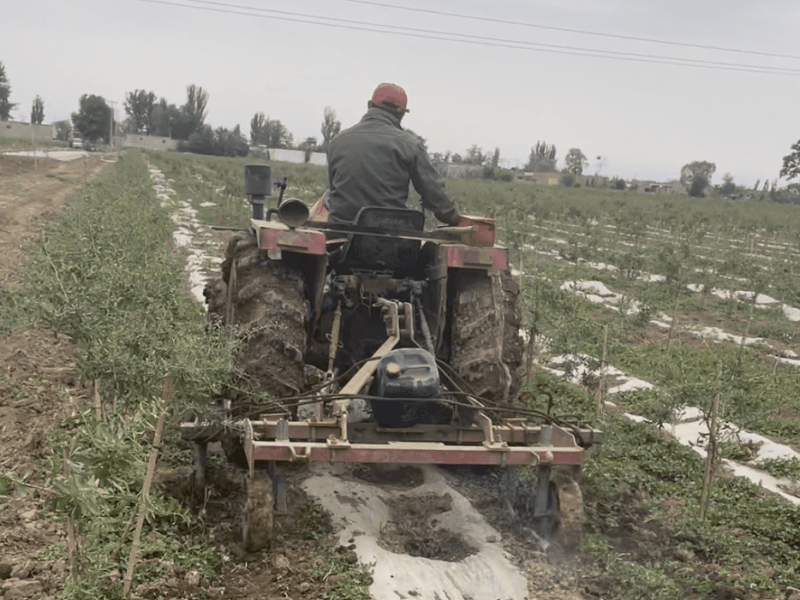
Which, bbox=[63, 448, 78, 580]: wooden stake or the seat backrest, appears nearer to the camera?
bbox=[63, 448, 78, 580]: wooden stake

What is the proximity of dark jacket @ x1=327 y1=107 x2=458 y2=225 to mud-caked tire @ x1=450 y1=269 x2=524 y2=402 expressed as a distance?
0.66 metres

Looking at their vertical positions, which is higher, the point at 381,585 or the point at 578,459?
the point at 578,459

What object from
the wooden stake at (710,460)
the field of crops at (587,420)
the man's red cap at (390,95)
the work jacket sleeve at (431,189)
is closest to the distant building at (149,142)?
the field of crops at (587,420)

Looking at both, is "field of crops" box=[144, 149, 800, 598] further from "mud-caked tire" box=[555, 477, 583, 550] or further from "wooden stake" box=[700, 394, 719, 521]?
"mud-caked tire" box=[555, 477, 583, 550]

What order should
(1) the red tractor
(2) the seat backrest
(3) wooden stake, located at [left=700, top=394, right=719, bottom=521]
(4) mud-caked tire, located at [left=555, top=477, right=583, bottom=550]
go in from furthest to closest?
(2) the seat backrest, (3) wooden stake, located at [left=700, top=394, right=719, bottom=521], (4) mud-caked tire, located at [left=555, top=477, right=583, bottom=550], (1) the red tractor

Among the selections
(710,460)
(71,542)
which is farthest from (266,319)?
(710,460)

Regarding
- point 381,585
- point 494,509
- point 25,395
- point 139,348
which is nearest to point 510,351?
point 494,509

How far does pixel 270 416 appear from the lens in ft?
13.6

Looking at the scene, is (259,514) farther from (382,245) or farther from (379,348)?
(382,245)

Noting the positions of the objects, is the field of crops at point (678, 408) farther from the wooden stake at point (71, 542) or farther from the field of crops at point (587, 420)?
the wooden stake at point (71, 542)

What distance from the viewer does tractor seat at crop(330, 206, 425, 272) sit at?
17.0 feet

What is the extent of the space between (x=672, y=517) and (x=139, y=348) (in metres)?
3.11

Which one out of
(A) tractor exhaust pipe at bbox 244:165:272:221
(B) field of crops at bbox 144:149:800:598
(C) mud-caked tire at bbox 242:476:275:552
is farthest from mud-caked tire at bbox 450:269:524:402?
(A) tractor exhaust pipe at bbox 244:165:272:221

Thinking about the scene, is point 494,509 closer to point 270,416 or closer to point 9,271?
point 270,416
